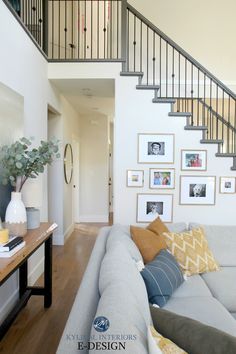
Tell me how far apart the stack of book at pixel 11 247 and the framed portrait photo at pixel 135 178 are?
2268mm

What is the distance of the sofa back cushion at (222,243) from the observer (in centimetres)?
289

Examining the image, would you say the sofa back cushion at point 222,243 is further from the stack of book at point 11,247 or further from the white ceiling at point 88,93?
the white ceiling at point 88,93

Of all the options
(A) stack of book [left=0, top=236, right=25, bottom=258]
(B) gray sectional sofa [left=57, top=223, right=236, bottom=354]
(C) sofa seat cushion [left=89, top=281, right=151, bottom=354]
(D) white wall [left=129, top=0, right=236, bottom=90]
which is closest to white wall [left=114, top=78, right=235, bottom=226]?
(B) gray sectional sofa [left=57, top=223, right=236, bottom=354]

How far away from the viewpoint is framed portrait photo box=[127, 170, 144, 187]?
411cm

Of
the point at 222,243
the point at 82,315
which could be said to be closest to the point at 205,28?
the point at 222,243

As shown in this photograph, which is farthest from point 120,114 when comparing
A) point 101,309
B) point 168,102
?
point 101,309

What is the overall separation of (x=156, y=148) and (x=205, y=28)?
3.07 m

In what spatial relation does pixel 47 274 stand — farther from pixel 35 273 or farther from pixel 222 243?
pixel 222 243

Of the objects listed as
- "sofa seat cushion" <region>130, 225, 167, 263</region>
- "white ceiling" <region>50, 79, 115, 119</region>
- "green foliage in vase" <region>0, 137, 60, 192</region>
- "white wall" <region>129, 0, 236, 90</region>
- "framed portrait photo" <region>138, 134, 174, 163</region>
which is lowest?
"sofa seat cushion" <region>130, 225, 167, 263</region>

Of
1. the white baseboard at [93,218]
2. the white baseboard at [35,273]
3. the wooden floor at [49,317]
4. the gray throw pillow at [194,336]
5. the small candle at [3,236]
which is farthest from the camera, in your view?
the white baseboard at [93,218]

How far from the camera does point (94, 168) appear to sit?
726cm
